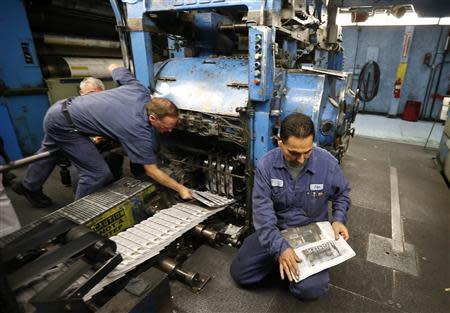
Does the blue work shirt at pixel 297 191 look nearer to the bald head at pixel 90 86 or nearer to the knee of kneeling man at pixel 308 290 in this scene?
the knee of kneeling man at pixel 308 290

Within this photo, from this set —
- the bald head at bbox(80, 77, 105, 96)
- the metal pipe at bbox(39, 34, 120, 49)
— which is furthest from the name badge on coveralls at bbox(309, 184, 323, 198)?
the metal pipe at bbox(39, 34, 120, 49)

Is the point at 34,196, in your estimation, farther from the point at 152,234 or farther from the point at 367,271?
the point at 367,271

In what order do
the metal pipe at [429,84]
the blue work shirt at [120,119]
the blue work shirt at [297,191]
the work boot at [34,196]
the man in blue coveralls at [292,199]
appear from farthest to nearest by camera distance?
the metal pipe at [429,84]
the work boot at [34,196]
the blue work shirt at [120,119]
the blue work shirt at [297,191]
the man in blue coveralls at [292,199]

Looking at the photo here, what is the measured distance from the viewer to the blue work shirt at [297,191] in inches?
76.5

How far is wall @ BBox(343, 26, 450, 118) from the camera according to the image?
25.3 feet

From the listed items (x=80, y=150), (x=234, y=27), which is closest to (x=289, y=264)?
(x=80, y=150)

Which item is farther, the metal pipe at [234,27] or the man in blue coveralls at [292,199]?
the metal pipe at [234,27]

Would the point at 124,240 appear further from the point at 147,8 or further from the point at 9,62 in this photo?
the point at 9,62

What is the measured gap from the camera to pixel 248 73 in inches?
93.5

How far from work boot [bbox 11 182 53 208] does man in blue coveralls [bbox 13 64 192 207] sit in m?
0.87

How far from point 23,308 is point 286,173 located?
168 cm

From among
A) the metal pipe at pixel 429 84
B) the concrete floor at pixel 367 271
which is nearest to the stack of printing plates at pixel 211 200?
the concrete floor at pixel 367 271

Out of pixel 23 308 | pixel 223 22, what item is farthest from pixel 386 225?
pixel 23 308

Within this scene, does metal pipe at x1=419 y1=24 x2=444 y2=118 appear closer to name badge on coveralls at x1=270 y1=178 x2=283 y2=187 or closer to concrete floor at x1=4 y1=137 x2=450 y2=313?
concrete floor at x1=4 y1=137 x2=450 y2=313
